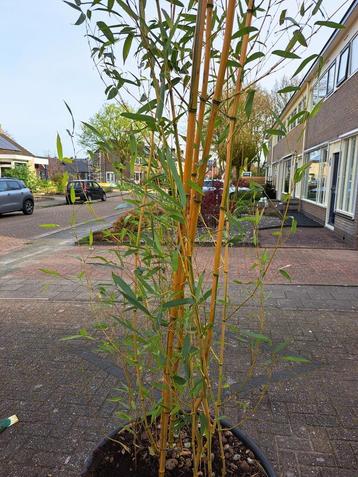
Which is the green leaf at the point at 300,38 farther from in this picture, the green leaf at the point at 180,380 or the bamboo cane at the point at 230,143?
the green leaf at the point at 180,380

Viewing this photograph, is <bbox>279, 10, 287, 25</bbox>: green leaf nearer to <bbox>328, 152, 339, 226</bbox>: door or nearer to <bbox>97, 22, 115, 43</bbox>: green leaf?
<bbox>97, 22, 115, 43</bbox>: green leaf

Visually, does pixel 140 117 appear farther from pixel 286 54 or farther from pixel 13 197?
pixel 13 197

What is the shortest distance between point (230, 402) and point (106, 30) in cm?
244

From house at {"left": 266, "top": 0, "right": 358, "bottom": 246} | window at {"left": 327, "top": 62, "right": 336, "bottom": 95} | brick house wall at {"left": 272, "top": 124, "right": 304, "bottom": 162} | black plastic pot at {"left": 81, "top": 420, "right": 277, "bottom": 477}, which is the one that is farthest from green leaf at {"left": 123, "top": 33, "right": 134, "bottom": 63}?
window at {"left": 327, "top": 62, "right": 336, "bottom": 95}

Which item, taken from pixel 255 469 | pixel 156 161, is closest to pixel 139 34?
pixel 156 161

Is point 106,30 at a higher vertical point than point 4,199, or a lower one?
higher

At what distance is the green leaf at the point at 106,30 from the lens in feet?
3.82

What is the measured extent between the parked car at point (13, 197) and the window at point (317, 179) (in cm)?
1164

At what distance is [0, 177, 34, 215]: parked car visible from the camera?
48.8 ft

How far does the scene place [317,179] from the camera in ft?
44.0

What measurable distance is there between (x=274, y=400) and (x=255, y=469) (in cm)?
115

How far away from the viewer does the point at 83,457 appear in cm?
211

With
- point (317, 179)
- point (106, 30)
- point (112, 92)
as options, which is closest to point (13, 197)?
point (317, 179)

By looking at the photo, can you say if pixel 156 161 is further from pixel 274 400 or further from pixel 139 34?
pixel 274 400
